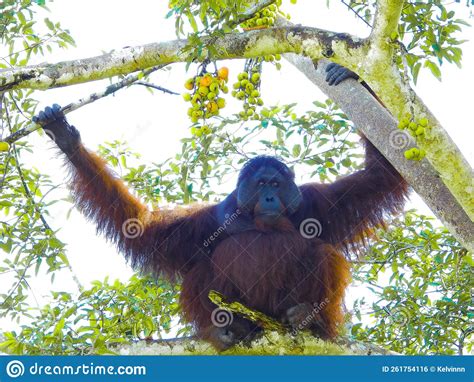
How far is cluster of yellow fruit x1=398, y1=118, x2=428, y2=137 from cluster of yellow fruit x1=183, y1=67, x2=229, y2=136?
137 cm

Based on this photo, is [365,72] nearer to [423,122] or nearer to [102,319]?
[423,122]

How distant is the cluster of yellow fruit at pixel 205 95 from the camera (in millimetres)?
5098

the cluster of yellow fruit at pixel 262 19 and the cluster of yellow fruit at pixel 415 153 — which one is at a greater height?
the cluster of yellow fruit at pixel 262 19

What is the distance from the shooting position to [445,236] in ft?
24.5

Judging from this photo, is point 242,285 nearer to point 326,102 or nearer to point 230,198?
point 230,198

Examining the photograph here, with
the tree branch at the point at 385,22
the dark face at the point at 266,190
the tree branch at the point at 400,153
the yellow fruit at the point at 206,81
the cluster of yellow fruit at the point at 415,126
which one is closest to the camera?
the cluster of yellow fruit at the point at 415,126

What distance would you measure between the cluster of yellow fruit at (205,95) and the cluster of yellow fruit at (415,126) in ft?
4.50

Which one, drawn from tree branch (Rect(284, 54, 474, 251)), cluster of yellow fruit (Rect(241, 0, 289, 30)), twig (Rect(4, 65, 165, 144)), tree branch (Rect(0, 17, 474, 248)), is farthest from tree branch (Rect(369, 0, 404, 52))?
twig (Rect(4, 65, 165, 144))

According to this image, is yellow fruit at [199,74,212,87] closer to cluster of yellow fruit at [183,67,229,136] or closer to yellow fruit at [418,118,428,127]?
cluster of yellow fruit at [183,67,229,136]

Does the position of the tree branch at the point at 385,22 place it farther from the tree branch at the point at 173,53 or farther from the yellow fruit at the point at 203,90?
the yellow fruit at the point at 203,90

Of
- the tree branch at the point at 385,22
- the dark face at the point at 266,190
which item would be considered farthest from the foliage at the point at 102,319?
the tree branch at the point at 385,22

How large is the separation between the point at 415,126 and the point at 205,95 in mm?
1542

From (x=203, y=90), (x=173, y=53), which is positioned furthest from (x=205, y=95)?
(x=173, y=53)

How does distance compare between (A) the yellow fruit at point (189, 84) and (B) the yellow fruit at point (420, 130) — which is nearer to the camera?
(B) the yellow fruit at point (420, 130)
